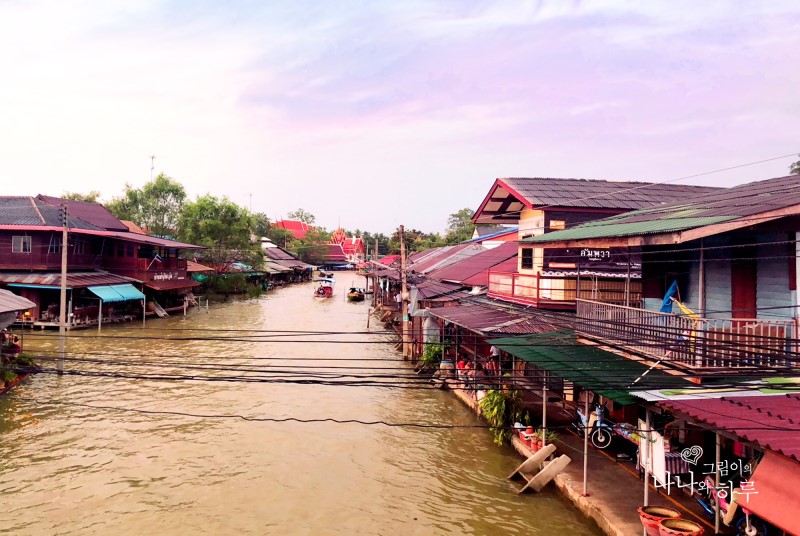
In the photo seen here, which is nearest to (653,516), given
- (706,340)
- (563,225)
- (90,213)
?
(706,340)

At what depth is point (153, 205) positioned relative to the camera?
57.6 metres

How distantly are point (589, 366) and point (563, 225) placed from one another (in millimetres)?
9671

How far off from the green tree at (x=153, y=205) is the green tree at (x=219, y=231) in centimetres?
166

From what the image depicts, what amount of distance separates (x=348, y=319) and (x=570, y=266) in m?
26.4

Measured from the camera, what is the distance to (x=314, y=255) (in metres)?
118

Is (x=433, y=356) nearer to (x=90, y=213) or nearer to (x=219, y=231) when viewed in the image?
(x=90, y=213)

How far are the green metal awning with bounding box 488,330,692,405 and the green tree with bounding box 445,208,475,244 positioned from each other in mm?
60255

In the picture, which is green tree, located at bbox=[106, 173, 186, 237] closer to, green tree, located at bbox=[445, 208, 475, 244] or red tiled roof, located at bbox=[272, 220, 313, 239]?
green tree, located at bbox=[445, 208, 475, 244]

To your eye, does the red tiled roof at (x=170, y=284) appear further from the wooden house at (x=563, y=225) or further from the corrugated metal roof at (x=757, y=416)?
the corrugated metal roof at (x=757, y=416)

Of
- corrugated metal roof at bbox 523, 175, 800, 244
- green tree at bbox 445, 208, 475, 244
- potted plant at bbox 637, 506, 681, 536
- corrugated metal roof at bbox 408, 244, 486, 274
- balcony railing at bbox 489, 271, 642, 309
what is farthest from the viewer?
green tree at bbox 445, 208, 475, 244

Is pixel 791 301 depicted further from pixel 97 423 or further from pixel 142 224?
pixel 142 224

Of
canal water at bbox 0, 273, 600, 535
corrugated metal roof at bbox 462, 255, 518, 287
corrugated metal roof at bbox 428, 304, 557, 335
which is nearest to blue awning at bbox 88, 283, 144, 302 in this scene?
canal water at bbox 0, 273, 600, 535

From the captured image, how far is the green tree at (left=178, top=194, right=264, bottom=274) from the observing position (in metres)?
55.6

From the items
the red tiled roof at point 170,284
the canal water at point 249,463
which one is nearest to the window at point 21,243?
the red tiled roof at point 170,284
